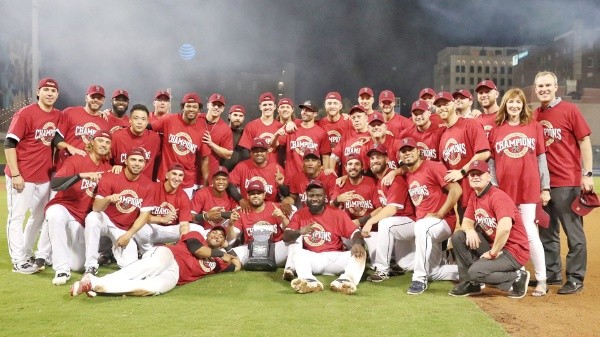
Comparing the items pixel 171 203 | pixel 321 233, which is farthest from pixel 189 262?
pixel 321 233

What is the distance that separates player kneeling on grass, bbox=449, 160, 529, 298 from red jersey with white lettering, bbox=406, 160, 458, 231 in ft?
1.83

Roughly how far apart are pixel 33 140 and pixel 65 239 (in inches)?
50.2

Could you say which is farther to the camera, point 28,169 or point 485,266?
point 28,169

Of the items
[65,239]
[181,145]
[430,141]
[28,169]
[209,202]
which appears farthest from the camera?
[181,145]

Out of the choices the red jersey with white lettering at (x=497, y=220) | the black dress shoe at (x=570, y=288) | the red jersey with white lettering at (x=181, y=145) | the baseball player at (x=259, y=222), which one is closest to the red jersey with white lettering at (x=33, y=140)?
the red jersey with white lettering at (x=181, y=145)

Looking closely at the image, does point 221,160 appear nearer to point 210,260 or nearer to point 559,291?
point 210,260

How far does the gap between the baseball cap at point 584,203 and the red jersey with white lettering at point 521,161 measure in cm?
39

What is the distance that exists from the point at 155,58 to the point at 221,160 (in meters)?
31.0

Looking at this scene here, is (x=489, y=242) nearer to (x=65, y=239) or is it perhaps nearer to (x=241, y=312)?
(x=241, y=312)

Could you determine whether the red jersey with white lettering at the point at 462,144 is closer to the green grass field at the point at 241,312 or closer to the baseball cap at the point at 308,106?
the green grass field at the point at 241,312

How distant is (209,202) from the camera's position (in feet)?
23.5

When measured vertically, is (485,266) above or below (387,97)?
below

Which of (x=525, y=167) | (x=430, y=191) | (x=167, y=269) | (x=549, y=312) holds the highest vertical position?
(x=525, y=167)

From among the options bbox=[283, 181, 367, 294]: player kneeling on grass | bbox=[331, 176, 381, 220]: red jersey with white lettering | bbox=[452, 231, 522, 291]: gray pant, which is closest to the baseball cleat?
bbox=[283, 181, 367, 294]: player kneeling on grass
